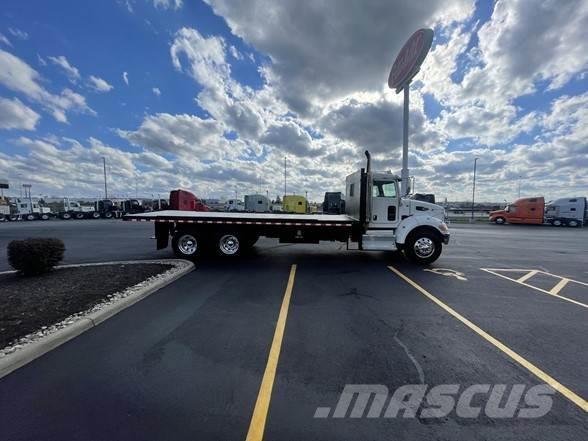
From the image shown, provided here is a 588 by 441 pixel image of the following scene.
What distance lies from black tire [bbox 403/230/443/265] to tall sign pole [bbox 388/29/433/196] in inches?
280

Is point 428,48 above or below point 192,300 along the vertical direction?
above

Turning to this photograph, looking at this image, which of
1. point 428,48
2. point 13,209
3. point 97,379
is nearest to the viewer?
point 97,379

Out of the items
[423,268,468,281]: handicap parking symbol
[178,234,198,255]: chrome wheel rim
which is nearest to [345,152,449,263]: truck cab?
[423,268,468,281]: handicap parking symbol

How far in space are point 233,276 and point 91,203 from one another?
41.9m

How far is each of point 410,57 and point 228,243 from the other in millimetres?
17174

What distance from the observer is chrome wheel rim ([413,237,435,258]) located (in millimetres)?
8172

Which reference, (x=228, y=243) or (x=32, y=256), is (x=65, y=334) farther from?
(x=228, y=243)

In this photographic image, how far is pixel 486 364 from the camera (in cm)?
306

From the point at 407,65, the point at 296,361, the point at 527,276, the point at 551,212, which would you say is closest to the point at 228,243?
the point at 296,361

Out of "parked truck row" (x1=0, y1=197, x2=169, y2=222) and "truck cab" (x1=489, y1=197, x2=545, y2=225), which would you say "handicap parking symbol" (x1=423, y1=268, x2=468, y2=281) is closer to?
"truck cab" (x1=489, y1=197, x2=545, y2=225)

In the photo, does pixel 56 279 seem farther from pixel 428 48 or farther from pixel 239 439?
pixel 428 48

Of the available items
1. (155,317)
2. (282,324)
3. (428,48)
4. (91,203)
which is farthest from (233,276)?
(91,203)

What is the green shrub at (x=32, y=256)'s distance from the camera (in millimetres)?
5965

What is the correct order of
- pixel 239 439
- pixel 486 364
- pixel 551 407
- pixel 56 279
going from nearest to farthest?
pixel 239 439
pixel 551 407
pixel 486 364
pixel 56 279
